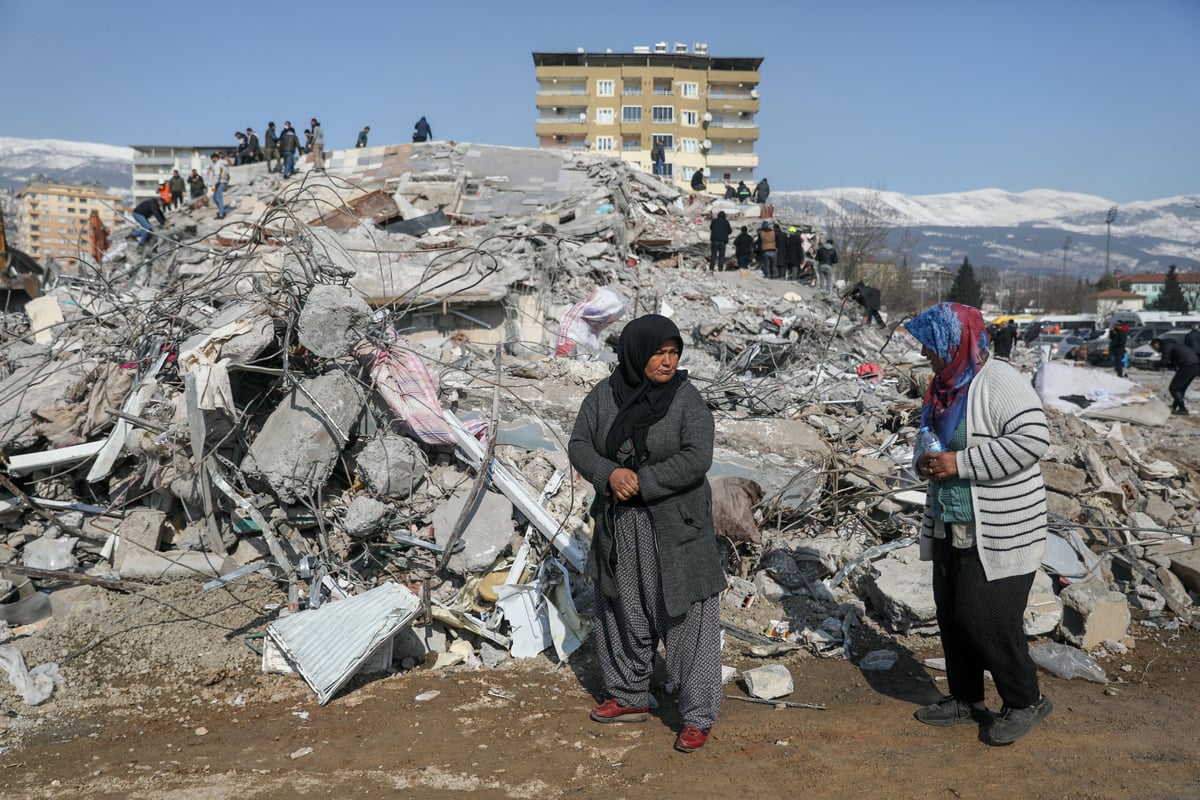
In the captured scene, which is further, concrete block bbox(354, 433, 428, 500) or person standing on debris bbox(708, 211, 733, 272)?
person standing on debris bbox(708, 211, 733, 272)

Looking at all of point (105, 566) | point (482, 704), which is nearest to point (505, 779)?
point (482, 704)

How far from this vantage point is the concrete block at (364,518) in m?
3.96

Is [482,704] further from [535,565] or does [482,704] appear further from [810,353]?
[810,353]

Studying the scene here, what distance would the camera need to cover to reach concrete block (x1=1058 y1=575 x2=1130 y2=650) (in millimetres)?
3643

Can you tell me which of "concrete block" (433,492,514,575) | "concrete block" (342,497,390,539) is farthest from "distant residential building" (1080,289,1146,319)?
"concrete block" (342,497,390,539)

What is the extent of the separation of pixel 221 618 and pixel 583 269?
26.1ft

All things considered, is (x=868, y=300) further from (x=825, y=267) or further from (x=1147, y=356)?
(x=1147, y=356)

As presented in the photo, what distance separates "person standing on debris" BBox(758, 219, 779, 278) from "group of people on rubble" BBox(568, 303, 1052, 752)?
39.2 ft

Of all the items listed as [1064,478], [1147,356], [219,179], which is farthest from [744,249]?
[1147,356]

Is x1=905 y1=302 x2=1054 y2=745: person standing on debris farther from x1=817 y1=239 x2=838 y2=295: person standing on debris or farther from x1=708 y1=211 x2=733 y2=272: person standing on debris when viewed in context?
x1=817 y1=239 x2=838 y2=295: person standing on debris

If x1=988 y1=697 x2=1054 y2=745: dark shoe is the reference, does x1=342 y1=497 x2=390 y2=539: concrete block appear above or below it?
above

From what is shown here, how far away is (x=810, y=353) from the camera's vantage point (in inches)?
371

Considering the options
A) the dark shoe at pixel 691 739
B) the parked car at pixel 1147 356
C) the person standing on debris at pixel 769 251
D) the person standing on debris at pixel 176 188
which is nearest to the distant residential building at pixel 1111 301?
the parked car at pixel 1147 356

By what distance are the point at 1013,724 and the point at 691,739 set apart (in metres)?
1.07
